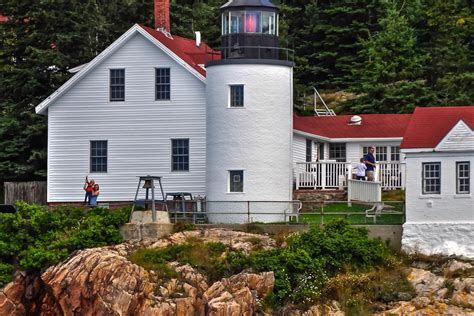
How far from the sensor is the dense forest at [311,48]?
211 ft

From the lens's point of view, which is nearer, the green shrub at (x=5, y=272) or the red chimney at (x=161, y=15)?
the green shrub at (x=5, y=272)

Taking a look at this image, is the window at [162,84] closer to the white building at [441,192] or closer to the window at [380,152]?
the window at [380,152]

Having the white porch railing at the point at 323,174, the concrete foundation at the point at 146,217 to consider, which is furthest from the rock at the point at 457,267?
the concrete foundation at the point at 146,217

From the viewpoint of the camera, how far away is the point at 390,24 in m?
69.6

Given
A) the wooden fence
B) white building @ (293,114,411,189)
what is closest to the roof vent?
white building @ (293,114,411,189)

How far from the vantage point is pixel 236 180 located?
55.8 metres

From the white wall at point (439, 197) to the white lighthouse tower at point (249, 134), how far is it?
4730 millimetres

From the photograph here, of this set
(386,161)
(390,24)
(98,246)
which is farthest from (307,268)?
(390,24)

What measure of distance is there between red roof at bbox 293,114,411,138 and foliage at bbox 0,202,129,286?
926 centimetres

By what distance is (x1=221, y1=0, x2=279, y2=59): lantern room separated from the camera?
5656 centimetres

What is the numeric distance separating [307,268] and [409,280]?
9.75ft

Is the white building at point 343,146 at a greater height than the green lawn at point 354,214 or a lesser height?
greater

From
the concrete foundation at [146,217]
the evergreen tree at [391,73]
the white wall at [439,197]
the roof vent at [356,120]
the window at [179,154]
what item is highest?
the evergreen tree at [391,73]

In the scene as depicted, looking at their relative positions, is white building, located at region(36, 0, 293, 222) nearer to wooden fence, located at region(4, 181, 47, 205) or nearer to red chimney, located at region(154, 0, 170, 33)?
wooden fence, located at region(4, 181, 47, 205)
